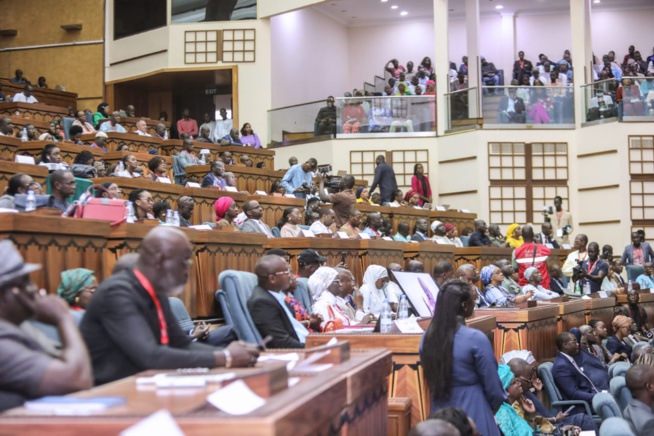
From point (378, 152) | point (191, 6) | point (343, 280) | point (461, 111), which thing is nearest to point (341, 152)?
point (378, 152)

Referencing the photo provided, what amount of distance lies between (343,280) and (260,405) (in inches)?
198

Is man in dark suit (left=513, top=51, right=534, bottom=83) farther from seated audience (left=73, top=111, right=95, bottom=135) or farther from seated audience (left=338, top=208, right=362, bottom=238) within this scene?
seated audience (left=338, top=208, right=362, bottom=238)

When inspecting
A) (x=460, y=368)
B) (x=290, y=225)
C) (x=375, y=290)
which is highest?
(x=290, y=225)

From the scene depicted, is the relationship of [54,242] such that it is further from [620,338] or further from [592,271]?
[592,271]

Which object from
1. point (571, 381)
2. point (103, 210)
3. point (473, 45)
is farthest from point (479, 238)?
point (103, 210)

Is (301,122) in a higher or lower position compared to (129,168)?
higher

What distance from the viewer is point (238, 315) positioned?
18.8ft

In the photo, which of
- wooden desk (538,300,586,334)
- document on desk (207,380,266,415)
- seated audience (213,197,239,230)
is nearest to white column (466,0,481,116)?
wooden desk (538,300,586,334)

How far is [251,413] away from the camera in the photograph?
229 centimetres

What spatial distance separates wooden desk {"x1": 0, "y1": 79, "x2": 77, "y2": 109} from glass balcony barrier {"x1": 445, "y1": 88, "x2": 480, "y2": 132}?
880 cm

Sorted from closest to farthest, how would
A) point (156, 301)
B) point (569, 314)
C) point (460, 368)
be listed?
point (156, 301) → point (460, 368) → point (569, 314)

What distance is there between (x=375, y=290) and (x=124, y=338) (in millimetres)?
5447

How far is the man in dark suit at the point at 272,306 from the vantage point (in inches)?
208

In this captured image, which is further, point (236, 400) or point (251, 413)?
point (236, 400)
